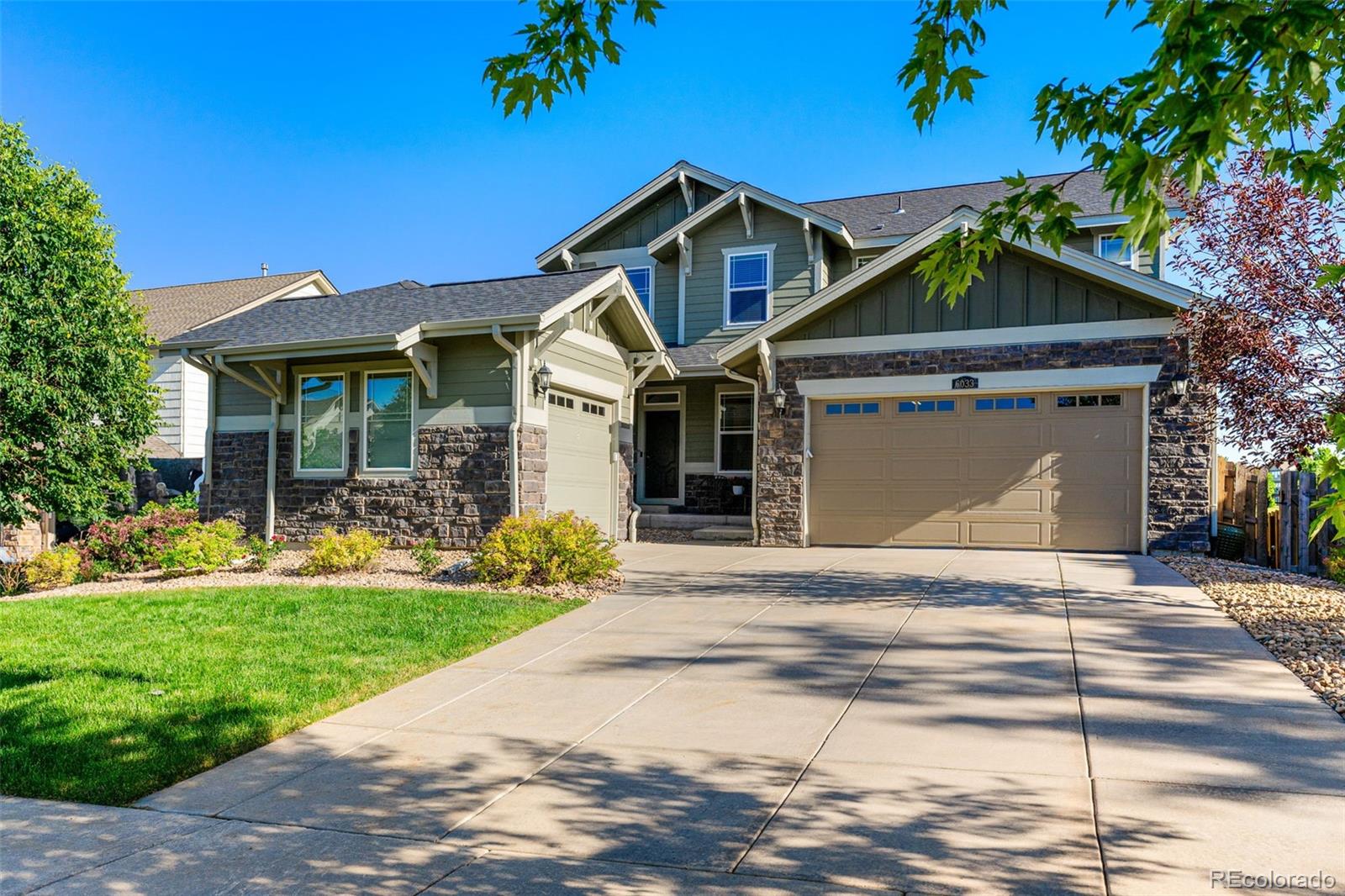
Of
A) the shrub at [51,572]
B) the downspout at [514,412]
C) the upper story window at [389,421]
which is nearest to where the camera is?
the shrub at [51,572]

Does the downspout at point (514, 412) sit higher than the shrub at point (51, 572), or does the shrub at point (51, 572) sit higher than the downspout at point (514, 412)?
the downspout at point (514, 412)

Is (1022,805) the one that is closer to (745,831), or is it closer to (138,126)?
(745,831)

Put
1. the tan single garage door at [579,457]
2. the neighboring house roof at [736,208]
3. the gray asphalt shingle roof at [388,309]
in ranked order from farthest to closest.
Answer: the neighboring house roof at [736,208]
the tan single garage door at [579,457]
the gray asphalt shingle roof at [388,309]

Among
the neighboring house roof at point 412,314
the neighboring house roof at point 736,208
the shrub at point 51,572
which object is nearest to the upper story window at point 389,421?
the neighboring house roof at point 412,314

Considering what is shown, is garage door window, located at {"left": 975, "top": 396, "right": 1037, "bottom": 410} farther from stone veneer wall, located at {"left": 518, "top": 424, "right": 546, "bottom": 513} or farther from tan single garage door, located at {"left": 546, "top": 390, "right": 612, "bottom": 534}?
stone veneer wall, located at {"left": 518, "top": 424, "right": 546, "bottom": 513}

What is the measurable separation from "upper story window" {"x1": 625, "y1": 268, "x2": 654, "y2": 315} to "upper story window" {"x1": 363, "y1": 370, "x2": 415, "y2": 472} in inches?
269

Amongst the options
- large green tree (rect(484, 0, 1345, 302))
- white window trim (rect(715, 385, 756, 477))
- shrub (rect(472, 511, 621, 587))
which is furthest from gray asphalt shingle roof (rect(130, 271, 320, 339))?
large green tree (rect(484, 0, 1345, 302))

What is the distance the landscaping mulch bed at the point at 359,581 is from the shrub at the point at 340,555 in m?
0.10

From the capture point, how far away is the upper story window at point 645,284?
19000 millimetres

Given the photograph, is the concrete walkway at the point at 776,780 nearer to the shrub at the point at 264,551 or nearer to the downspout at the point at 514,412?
the downspout at the point at 514,412

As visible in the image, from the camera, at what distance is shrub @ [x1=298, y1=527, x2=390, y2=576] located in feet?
35.9

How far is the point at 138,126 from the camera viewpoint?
13078mm

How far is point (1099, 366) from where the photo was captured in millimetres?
12531

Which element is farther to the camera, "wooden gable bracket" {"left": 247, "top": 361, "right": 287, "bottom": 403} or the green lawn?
"wooden gable bracket" {"left": 247, "top": 361, "right": 287, "bottom": 403}
